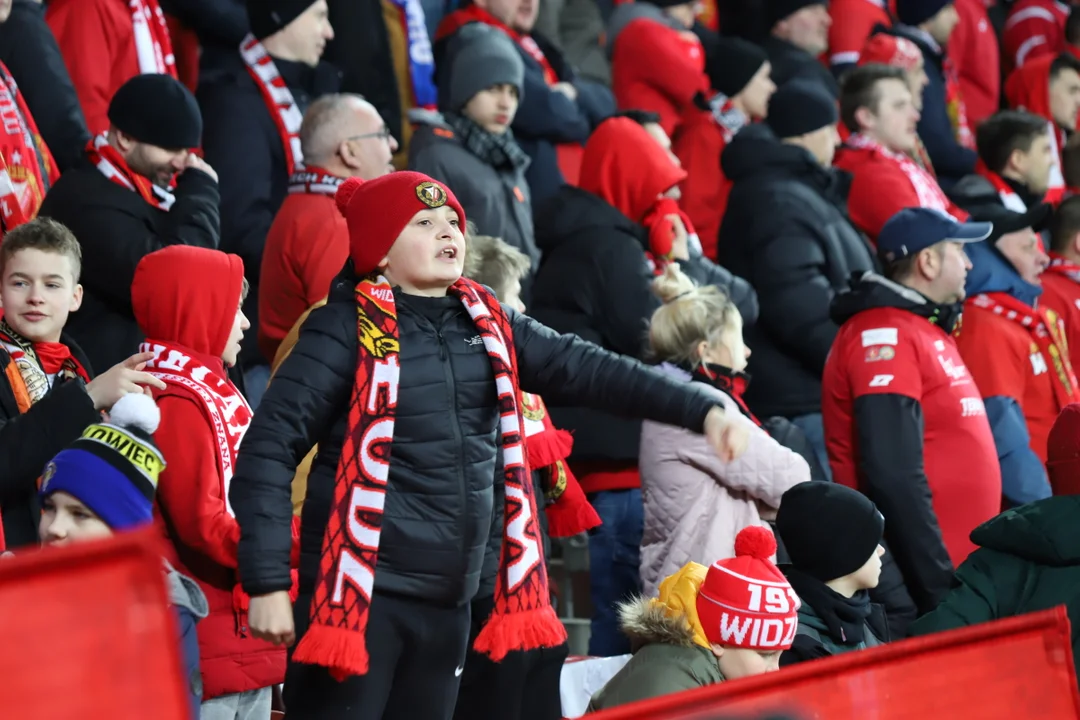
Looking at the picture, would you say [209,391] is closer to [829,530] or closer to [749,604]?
[749,604]

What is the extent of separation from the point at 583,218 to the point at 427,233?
102 inches

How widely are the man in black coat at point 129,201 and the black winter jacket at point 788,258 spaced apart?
243 cm

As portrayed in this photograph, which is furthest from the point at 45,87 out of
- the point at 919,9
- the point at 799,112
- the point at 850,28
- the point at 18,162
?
the point at 919,9

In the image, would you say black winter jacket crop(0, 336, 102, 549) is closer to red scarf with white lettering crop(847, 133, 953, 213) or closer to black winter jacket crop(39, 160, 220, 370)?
black winter jacket crop(39, 160, 220, 370)

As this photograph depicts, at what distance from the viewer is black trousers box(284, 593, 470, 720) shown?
334 centimetres

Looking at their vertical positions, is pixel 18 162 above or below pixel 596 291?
above

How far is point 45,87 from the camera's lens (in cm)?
555

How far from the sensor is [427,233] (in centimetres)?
357

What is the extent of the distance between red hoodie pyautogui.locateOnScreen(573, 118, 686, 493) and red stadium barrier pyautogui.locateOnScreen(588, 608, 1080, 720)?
3.91m

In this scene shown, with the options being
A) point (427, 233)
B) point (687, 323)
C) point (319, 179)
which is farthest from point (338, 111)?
point (427, 233)

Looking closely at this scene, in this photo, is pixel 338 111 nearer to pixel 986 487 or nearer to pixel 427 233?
pixel 427 233

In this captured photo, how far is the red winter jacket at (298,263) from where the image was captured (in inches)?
211

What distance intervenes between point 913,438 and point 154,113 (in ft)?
8.75

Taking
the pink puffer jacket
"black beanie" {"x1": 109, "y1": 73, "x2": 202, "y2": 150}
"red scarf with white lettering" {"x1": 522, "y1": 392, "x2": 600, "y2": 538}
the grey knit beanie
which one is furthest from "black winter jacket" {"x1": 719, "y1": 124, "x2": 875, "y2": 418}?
"black beanie" {"x1": 109, "y1": 73, "x2": 202, "y2": 150}
